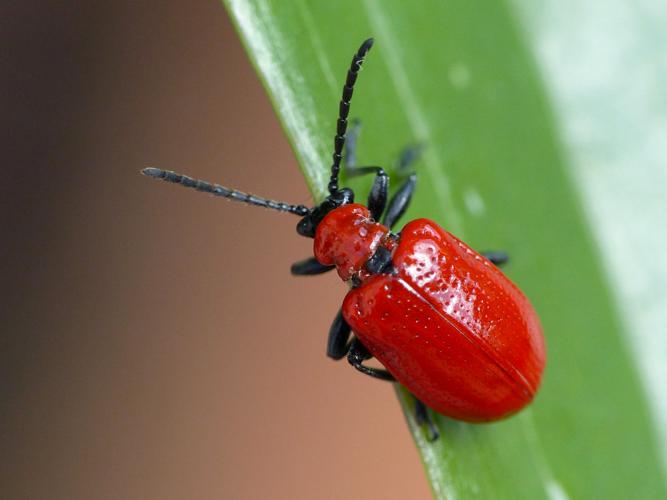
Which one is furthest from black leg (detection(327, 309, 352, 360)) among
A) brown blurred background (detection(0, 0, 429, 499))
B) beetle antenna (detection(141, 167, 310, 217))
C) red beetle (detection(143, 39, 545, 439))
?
brown blurred background (detection(0, 0, 429, 499))

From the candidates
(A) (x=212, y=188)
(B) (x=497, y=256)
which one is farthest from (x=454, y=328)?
(A) (x=212, y=188)

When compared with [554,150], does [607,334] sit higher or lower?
lower

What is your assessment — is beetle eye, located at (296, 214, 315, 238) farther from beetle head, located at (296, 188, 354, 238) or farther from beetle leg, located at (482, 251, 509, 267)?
beetle leg, located at (482, 251, 509, 267)

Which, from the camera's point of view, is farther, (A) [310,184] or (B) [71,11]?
(B) [71,11]

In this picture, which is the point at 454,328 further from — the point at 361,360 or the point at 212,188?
the point at 212,188

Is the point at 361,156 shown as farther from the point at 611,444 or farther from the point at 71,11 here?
the point at 71,11

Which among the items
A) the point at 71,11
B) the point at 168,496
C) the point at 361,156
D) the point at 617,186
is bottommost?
the point at 168,496

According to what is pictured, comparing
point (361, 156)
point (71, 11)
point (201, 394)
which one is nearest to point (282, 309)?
point (201, 394)

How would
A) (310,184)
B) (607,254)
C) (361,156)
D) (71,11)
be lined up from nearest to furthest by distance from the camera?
(310,184), (361,156), (607,254), (71,11)
